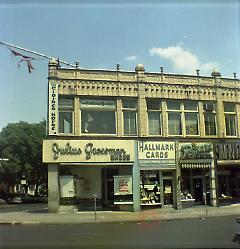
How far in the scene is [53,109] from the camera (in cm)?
2844

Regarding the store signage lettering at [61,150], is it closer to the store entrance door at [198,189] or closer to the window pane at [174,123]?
the window pane at [174,123]

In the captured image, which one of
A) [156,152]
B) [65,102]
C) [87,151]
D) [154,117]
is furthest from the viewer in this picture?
[154,117]

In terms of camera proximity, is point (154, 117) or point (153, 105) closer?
point (154, 117)

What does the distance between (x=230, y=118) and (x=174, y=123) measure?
4.92 m

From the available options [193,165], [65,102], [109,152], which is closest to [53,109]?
[65,102]

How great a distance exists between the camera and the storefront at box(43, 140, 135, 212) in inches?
1109

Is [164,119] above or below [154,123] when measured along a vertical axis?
above

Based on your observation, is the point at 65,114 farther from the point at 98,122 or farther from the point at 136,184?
the point at 136,184

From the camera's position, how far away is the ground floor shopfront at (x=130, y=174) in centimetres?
2837

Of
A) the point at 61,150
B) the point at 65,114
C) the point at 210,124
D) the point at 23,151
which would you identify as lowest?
the point at 61,150

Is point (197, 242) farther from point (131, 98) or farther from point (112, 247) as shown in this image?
point (131, 98)

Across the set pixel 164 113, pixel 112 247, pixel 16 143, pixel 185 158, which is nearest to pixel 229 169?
pixel 185 158

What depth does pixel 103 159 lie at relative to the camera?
28.8 m

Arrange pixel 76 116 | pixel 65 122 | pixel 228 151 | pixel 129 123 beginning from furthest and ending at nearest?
pixel 228 151, pixel 129 123, pixel 65 122, pixel 76 116
